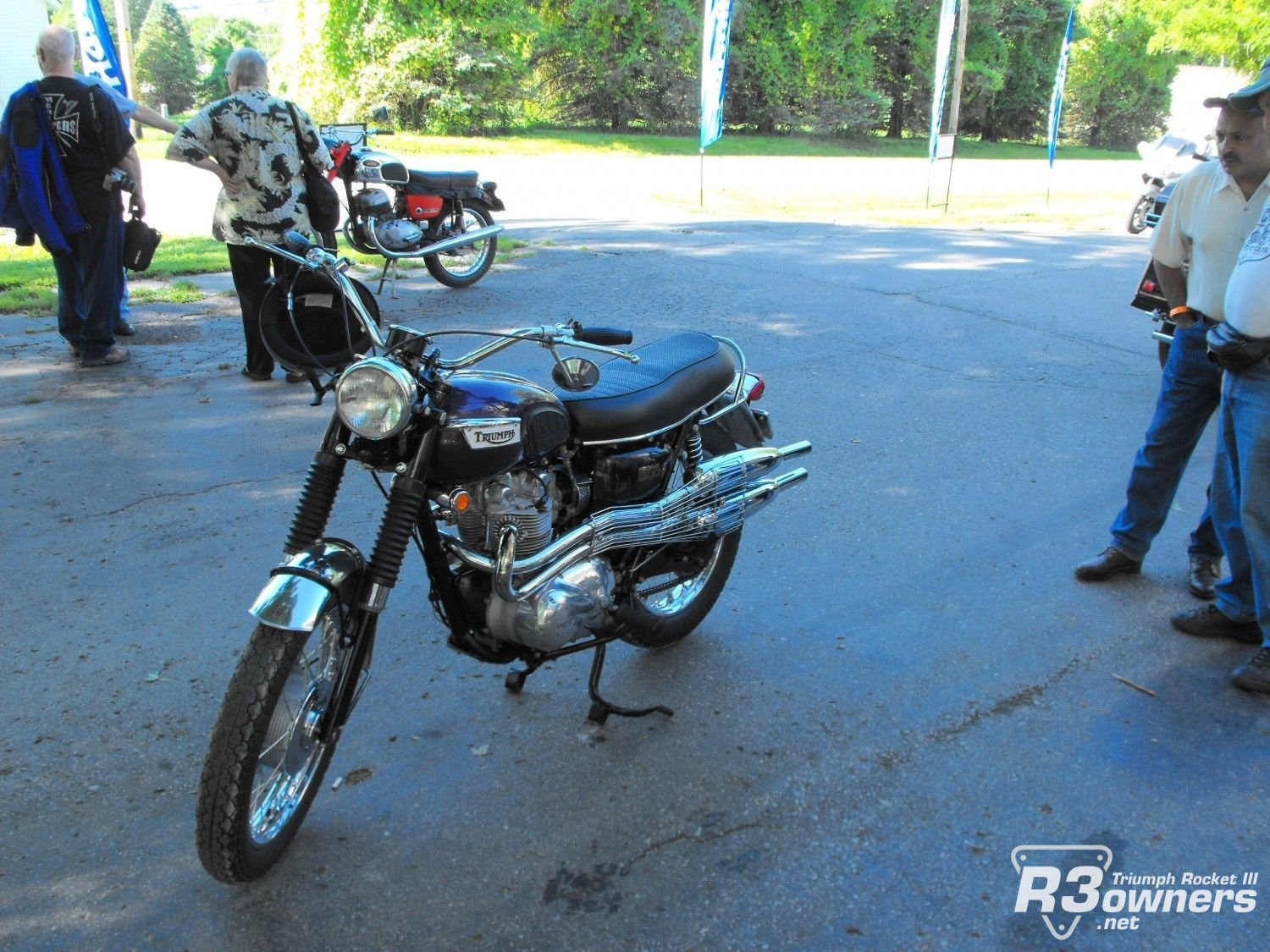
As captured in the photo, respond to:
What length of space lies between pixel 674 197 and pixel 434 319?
10.6 metres

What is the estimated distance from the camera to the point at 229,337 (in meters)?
7.89

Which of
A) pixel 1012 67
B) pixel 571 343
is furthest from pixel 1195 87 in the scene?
pixel 571 343

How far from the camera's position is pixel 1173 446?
430cm

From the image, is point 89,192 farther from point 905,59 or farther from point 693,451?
point 905,59

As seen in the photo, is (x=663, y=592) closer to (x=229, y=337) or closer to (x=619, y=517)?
(x=619, y=517)

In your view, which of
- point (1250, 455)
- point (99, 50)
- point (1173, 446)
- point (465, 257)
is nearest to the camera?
point (1250, 455)

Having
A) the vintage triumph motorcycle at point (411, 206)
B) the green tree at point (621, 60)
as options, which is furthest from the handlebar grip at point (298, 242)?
the green tree at point (621, 60)

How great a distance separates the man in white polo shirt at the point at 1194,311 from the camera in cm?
377

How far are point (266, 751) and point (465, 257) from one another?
7978mm

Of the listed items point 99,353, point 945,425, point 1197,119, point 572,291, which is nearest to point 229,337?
point 99,353

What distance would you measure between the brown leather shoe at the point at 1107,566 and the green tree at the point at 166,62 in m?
60.5

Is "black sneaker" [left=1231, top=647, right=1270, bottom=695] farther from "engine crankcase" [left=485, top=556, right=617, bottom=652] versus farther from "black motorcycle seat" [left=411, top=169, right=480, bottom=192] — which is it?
"black motorcycle seat" [left=411, top=169, right=480, bottom=192]

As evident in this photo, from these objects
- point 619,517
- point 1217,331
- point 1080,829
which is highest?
point 1217,331

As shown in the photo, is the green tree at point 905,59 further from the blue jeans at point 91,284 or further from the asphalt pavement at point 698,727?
the asphalt pavement at point 698,727
